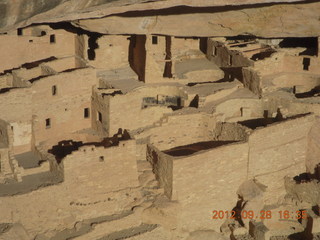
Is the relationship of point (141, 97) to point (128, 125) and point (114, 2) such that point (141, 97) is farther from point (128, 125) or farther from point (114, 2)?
point (114, 2)

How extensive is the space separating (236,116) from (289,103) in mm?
2043

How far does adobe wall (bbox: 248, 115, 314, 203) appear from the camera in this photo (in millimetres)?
27484

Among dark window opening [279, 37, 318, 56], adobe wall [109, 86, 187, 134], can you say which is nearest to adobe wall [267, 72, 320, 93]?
dark window opening [279, 37, 318, 56]

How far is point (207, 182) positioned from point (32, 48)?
841 cm

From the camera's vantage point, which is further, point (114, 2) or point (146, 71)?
point (146, 71)

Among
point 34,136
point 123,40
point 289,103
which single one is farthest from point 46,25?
point 289,103

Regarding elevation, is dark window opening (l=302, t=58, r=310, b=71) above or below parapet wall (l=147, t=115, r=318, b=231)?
above

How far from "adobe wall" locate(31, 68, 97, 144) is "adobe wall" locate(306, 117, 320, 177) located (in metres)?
8.11

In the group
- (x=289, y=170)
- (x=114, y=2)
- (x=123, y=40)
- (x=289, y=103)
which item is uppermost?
(x=114, y=2)

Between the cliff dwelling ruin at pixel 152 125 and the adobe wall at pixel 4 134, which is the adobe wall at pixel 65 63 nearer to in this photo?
the cliff dwelling ruin at pixel 152 125

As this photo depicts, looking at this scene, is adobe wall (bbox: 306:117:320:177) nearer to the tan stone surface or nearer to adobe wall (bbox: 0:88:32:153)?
the tan stone surface

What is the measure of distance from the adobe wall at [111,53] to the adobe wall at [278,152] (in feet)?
22.9

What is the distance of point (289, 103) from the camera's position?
1167 inches

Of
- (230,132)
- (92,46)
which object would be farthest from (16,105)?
(230,132)
